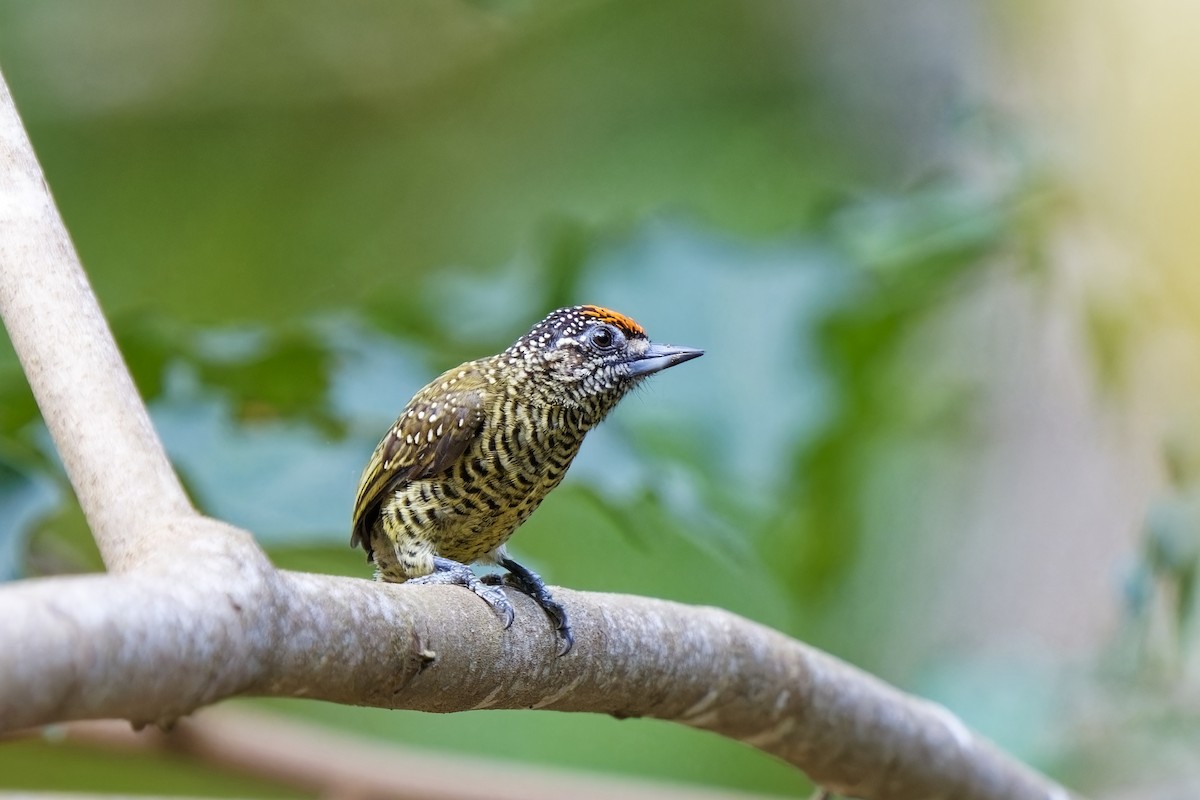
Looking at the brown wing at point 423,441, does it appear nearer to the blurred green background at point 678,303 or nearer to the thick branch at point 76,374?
the blurred green background at point 678,303

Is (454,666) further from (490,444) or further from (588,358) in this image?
(588,358)

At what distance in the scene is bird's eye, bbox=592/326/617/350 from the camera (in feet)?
10.4

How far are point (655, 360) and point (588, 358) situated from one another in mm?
146

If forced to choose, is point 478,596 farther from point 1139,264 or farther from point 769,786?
point 769,786

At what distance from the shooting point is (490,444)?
2957mm

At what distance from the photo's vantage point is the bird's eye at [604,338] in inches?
124

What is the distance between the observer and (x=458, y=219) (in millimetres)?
7031

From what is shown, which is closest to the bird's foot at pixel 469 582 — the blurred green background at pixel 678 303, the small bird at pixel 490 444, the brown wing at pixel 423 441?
the small bird at pixel 490 444

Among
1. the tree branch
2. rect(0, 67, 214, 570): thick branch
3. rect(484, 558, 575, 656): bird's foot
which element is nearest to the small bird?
rect(484, 558, 575, 656): bird's foot

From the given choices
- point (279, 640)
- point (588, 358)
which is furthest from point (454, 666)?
point (588, 358)

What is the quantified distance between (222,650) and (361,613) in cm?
38

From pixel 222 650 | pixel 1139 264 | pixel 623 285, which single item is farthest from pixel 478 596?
pixel 1139 264

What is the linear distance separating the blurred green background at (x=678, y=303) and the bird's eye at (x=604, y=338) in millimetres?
421

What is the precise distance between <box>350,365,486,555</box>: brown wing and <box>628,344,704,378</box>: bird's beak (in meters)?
0.33
